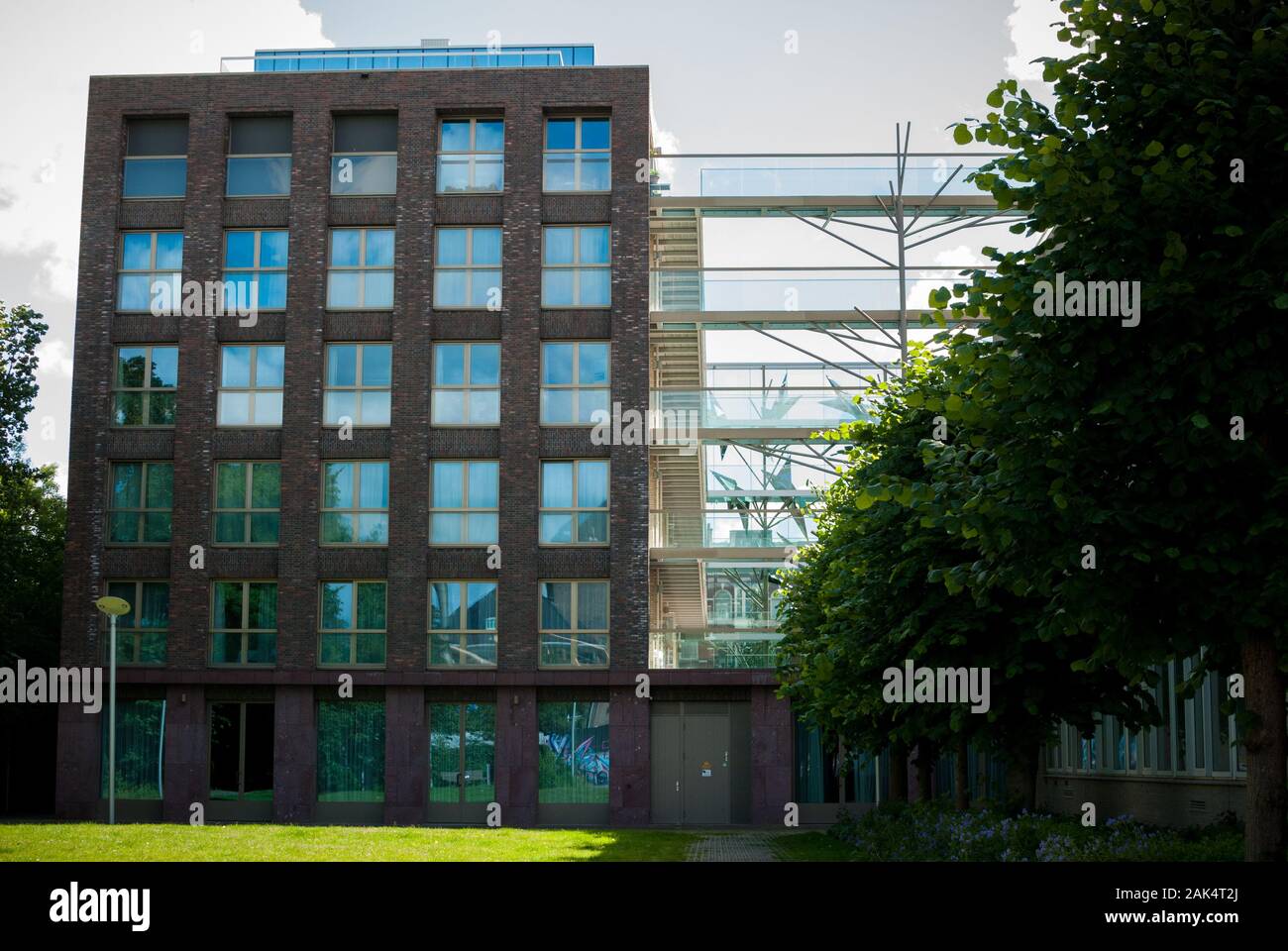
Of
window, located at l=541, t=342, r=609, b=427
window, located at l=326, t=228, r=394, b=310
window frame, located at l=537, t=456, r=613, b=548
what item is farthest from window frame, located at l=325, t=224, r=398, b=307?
window frame, located at l=537, t=456, r=613, b=548

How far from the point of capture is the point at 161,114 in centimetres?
4288

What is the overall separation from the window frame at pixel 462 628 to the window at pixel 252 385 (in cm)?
631

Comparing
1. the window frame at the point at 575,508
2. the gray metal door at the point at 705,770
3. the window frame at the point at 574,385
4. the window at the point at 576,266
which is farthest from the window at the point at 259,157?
the gray metal door at the point at 705,770

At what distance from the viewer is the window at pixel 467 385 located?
135 feet

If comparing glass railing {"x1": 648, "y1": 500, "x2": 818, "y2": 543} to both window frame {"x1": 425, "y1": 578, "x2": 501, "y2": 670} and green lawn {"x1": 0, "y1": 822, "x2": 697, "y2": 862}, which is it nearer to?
window frame {"x1": 425, "y1": 578, "x2": 501, "y2": 670}

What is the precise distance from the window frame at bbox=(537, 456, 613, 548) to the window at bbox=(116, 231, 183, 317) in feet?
36.2

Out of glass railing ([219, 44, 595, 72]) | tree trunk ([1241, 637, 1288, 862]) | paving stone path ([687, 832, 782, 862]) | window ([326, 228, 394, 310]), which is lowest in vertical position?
paving stone path ([687, 832, 782, 862])

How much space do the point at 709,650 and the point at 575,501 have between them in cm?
517

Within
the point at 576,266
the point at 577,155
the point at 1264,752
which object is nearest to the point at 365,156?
the point at 577,155

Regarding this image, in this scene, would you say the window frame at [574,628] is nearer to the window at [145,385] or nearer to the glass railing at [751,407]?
the glass railing at [751,407]

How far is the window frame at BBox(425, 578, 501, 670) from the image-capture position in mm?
40031
